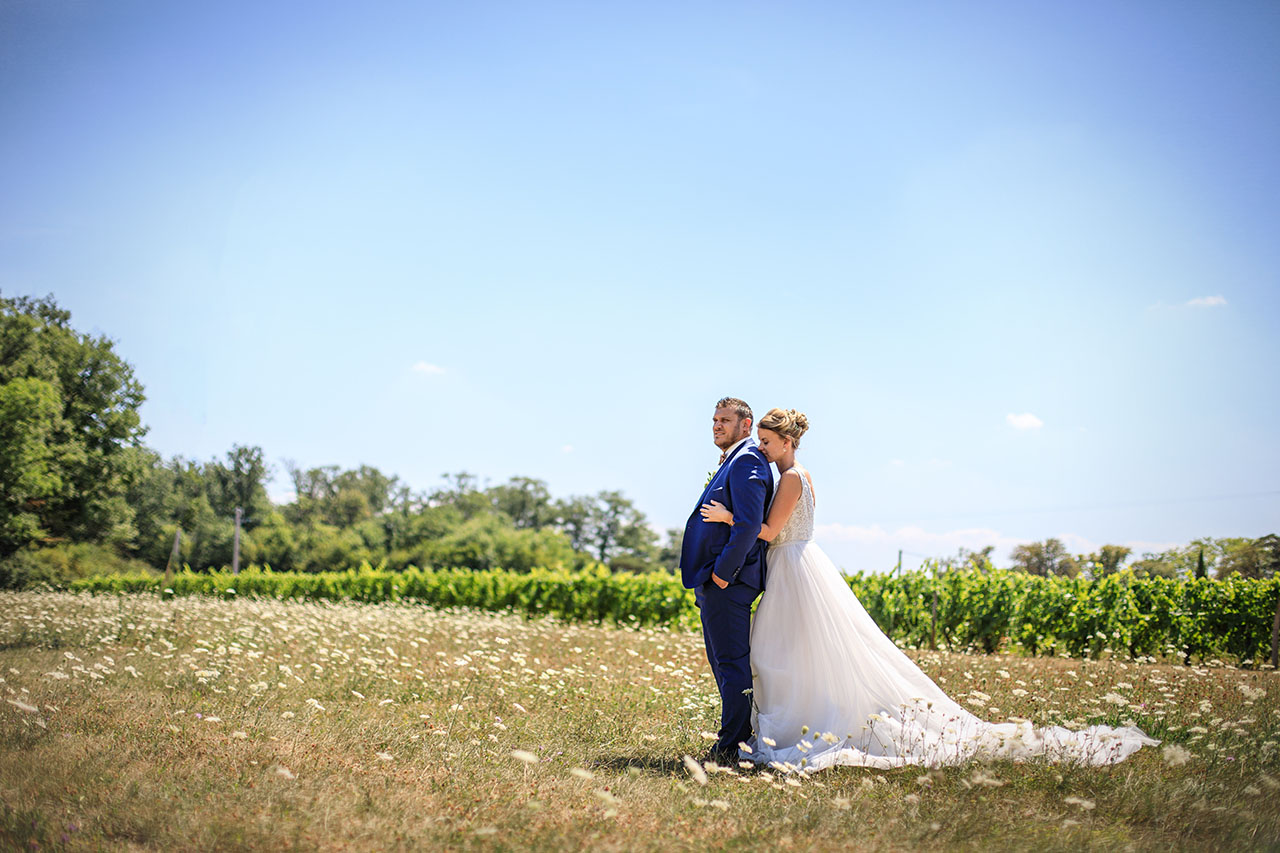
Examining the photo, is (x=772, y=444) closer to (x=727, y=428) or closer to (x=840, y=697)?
(x=727, y=428)

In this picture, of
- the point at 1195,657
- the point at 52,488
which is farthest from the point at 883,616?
the point at 52,488

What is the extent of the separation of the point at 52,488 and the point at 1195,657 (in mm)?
38953

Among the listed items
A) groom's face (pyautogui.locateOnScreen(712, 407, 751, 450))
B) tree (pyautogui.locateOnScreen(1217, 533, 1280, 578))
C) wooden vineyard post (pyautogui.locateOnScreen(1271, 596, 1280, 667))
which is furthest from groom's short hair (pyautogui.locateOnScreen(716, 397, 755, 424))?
tree (pyautogui.locateOnScreen(1217, 533, 1280, 578))

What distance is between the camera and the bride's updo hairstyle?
552cm

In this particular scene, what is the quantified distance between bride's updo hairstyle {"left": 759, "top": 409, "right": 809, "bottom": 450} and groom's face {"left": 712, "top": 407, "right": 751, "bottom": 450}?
18cm

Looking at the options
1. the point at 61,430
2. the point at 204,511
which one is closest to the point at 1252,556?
the point at 61,430

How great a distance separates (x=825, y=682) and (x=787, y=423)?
5.94 ft

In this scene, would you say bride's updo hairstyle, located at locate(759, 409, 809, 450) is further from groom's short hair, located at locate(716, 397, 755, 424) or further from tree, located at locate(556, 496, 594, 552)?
tree, located at locate(556, 496, 594, 552)

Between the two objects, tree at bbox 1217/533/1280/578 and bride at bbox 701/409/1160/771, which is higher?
tree at bbox 1217/533/1280/578

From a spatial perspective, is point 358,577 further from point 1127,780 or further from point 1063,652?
point 1127,780

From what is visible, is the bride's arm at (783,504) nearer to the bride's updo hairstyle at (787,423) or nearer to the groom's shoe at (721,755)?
the bride's updo hairstyle at (787,423)

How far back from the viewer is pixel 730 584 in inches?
210

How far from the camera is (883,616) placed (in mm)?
13281

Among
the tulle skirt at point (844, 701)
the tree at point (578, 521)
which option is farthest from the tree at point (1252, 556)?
the tree at point (578, 521)
